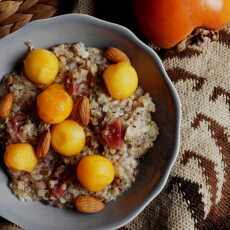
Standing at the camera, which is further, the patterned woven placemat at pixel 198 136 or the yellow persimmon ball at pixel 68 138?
the patterned woven placemat at pixel 198 136

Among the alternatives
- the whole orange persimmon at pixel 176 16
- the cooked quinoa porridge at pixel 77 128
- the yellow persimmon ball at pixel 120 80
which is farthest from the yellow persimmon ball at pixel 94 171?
the whole orange persimmon at pixel 176 16

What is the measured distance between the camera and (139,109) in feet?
3.33

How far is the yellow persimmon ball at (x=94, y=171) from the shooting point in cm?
97

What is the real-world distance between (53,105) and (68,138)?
0.06 m

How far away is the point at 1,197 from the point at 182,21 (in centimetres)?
42

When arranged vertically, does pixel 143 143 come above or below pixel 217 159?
above

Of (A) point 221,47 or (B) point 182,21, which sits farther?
(A) point 221,47

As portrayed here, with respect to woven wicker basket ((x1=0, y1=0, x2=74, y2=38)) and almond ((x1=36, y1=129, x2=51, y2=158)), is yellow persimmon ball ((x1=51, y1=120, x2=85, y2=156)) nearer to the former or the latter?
almond ((x1=36, y1=129, x2=51, y2=158))

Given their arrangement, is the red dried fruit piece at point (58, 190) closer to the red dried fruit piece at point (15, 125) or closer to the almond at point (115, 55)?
the red dried fruit piece at point (15, 125)

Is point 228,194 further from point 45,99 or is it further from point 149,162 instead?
point 45,99

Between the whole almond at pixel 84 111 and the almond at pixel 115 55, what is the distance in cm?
8

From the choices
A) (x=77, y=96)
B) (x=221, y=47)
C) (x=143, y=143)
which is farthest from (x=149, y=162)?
(x=221, y=47)

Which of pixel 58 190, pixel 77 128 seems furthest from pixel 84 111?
pixel 58 190

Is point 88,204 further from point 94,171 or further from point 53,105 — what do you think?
point 53,105
